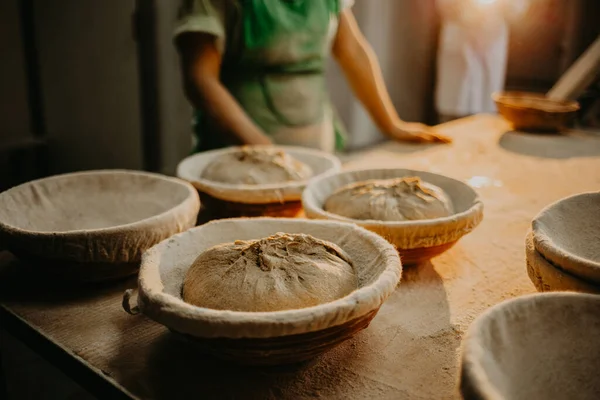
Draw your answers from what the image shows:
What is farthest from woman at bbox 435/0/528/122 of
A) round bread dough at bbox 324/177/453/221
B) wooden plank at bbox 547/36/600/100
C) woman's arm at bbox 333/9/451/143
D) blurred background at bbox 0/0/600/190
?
round bread dough at bbox 324/177/453/221

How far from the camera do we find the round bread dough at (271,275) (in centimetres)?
114

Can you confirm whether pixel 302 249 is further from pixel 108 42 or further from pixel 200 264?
pixel 108 42

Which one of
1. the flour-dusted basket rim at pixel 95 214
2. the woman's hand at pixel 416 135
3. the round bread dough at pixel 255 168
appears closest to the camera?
the flour-dusted basket rim at pixel 95 214

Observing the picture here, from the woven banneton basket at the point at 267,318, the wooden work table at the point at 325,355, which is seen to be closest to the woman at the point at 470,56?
the wooden work table at the point at 325,355

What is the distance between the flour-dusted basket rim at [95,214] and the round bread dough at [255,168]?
0.26 m

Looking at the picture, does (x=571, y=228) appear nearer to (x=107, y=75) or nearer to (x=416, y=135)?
(x=416, y=135)

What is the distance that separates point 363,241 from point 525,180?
146 centimetres

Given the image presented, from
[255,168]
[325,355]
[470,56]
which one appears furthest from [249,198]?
[470,56]

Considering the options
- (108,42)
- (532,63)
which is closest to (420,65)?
(532,63)

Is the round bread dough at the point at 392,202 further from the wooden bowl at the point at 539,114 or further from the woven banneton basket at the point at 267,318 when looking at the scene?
the wooden bowl at the point at 539,114

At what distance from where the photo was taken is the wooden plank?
3463 millimetres

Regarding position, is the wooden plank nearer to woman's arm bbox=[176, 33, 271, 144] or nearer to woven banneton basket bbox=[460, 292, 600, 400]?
woman's arm bbox=[176, 33, 271, 144]

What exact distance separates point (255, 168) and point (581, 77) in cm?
251

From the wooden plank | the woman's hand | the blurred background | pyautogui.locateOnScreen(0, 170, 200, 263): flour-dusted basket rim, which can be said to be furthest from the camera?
the blurred background
